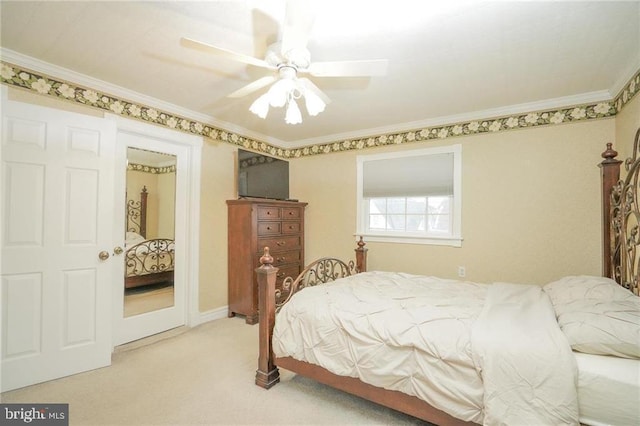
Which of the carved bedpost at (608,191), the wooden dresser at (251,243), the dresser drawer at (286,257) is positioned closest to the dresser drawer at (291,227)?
the wooden dresser at (251,243)

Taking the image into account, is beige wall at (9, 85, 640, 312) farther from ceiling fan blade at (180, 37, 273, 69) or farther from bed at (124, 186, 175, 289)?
ceiling fan blade at (180, 37, 273, 69)

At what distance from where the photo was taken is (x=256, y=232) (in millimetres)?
3666

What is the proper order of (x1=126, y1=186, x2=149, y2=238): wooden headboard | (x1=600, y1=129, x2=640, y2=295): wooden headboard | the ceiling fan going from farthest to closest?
(x1=126, y1=186, x2=149, y2=238): wooden headboard < (x1=600, y1=129, x2=640, y2=295): wooden headboard < the ceiling fan

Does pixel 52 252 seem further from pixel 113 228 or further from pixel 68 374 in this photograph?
pixel 68 374

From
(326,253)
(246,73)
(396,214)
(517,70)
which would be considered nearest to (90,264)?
(246,73)

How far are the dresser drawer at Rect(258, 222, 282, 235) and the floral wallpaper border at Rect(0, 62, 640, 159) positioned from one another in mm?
1214

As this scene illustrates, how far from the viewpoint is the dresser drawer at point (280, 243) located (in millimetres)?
3746

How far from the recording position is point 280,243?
4.03m

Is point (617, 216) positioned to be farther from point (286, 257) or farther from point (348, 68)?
point (286, 257)

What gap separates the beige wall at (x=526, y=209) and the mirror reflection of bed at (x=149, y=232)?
2804 mm

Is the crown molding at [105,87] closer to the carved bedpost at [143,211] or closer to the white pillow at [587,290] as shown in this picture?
the carved bedpost at [143,211]

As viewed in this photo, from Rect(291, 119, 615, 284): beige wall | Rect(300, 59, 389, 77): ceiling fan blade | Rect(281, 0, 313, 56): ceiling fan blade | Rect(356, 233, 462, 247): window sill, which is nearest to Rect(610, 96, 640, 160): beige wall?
Rect(291, 119, 615, 284): beige wall
